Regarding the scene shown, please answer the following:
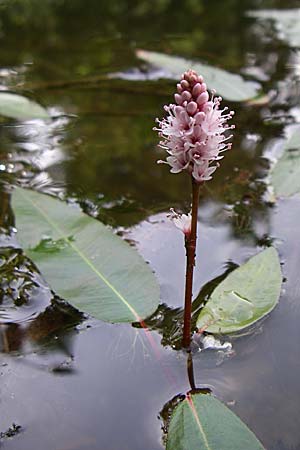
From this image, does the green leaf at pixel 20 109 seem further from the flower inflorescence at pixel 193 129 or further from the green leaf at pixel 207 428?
the green leaf at pixel 207 428

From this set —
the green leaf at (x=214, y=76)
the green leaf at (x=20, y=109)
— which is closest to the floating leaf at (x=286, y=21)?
the green leaf at (x=214, y=76)

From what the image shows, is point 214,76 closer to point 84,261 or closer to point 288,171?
point 288,171

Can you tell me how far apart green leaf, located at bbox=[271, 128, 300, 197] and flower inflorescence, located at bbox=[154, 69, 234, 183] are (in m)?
0.50

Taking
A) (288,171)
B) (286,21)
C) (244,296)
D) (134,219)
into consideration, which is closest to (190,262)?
(244,296)

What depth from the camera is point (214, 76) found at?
1764mm

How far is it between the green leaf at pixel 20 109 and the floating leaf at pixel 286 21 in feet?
3.16

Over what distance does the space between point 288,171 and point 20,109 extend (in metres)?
0.79

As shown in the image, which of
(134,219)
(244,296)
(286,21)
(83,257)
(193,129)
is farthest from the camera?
(286,21)

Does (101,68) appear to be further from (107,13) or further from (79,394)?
(79,394)

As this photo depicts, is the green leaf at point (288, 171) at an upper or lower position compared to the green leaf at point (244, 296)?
upper

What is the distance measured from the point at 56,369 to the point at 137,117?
3.07ft

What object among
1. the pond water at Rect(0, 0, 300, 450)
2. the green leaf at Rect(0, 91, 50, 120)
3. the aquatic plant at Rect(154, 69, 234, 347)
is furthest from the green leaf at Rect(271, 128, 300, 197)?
the green leaf at Rect(0, 91, 50, 120)

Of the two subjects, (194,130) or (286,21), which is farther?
(286,21)

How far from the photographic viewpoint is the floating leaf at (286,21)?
2139mm
